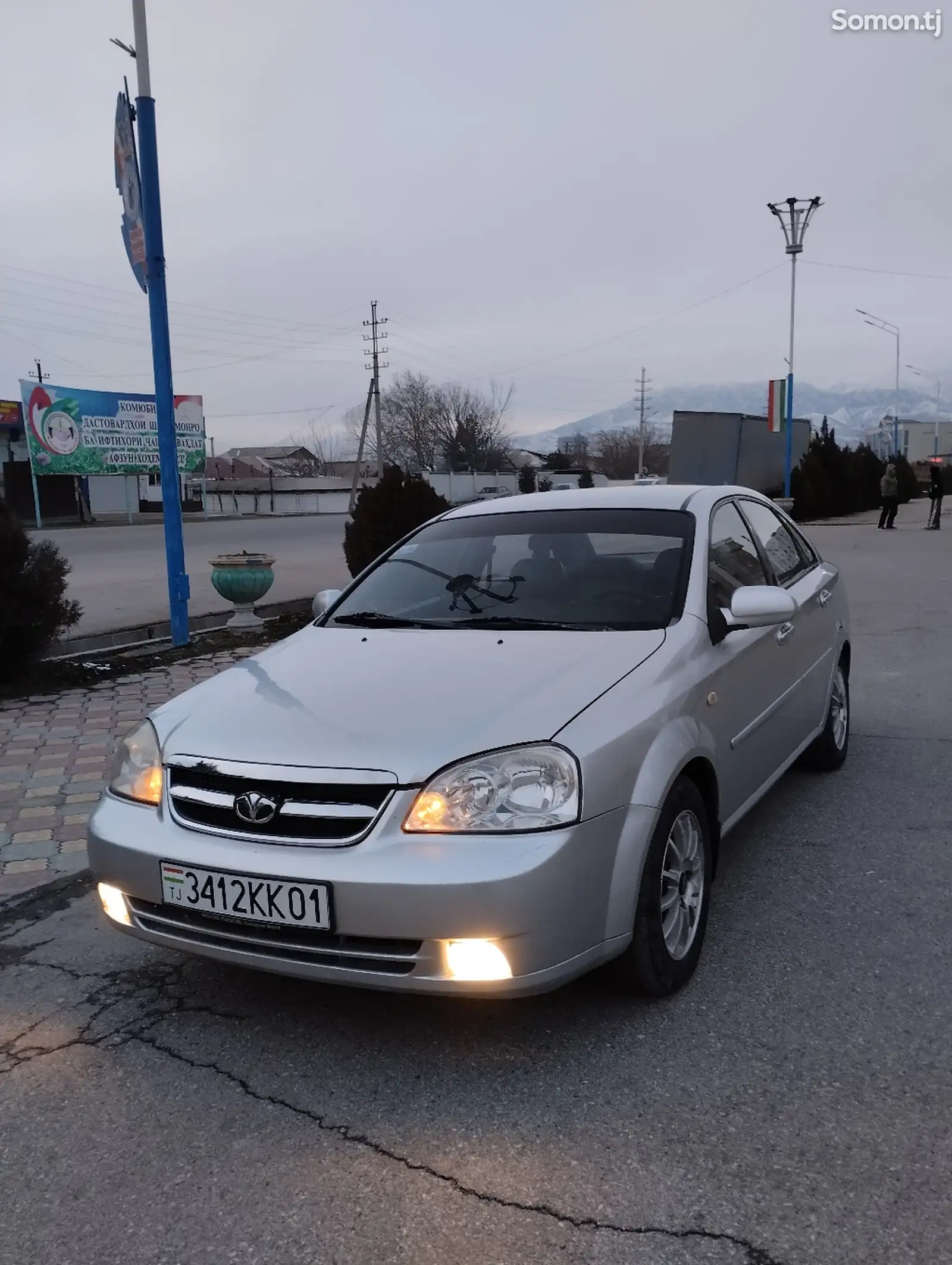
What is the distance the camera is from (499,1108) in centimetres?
267

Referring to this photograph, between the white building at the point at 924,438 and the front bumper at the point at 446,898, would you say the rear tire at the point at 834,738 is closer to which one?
the front bumper at the point at 446,898

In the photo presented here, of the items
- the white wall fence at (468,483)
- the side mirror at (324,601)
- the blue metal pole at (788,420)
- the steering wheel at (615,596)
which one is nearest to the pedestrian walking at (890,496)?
the blue metal pole at (788,420)

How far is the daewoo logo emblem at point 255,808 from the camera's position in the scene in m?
2.78

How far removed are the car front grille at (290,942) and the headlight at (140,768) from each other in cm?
33

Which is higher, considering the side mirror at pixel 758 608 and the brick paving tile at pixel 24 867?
the side mirror at pixel 758 608

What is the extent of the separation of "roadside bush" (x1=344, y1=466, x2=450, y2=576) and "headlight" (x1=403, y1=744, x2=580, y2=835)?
29.6 ft

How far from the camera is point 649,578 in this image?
12.6ft

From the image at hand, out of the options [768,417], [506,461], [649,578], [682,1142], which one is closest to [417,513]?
[649,578]

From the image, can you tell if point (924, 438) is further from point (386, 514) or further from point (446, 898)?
point (446, 898)

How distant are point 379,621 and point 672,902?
155cm

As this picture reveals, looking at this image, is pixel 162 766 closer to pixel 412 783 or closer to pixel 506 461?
pixel 412 783

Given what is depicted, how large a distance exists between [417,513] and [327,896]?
9.38 m

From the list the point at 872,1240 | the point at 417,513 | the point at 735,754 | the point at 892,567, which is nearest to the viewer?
the point at 872,1240

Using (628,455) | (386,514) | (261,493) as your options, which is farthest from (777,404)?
(628,455)
